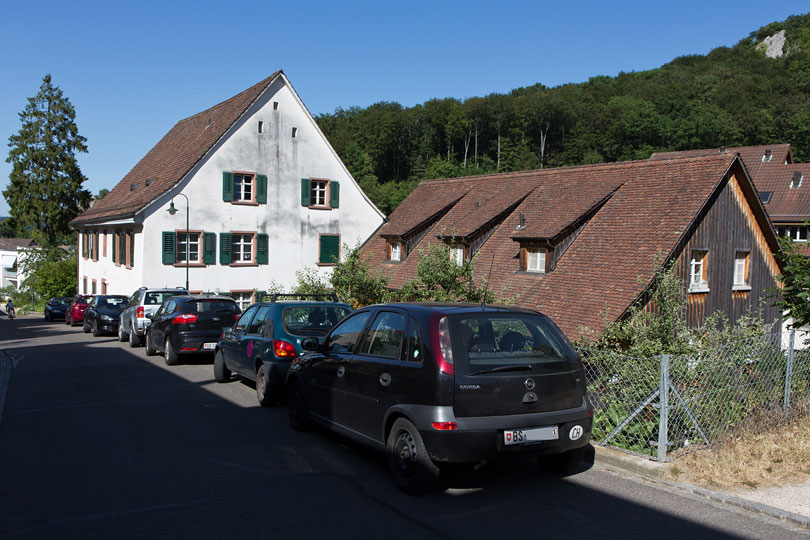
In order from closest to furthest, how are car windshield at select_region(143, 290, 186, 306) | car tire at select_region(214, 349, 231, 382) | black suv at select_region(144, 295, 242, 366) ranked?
car tire at select_region(214, 349, 231, 382) < black suv at select_region(144, 295, 242, 366) < car windshield at select_region(143, 290, 186, 306)

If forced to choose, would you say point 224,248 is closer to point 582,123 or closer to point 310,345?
point 310,345

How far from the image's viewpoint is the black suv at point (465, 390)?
5555 millimetres

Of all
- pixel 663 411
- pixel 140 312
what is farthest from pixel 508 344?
pixel 140 312

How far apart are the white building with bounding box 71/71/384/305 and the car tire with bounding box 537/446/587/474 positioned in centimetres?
2542

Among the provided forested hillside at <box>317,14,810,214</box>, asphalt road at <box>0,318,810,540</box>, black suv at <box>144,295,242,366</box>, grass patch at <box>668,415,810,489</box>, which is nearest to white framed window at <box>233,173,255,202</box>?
black suv at <box>144,295,242,366</box>

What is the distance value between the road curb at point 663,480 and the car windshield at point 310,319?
4.78 m

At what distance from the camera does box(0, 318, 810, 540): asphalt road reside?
16.6ft

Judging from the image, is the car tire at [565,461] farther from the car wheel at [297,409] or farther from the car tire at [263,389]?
the car tire at [263,389]

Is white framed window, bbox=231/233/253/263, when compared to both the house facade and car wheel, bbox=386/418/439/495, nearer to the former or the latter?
the house facade

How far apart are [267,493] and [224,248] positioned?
2603 centimetres

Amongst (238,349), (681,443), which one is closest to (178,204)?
(238,349)

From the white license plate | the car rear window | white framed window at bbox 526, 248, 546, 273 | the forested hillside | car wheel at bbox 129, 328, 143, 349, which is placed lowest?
car wheel at bbox 129, 328, 143, 349

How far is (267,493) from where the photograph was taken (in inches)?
231

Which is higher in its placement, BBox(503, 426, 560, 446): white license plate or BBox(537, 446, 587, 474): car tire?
BBox(503, 426, 560, 446): white license plate
